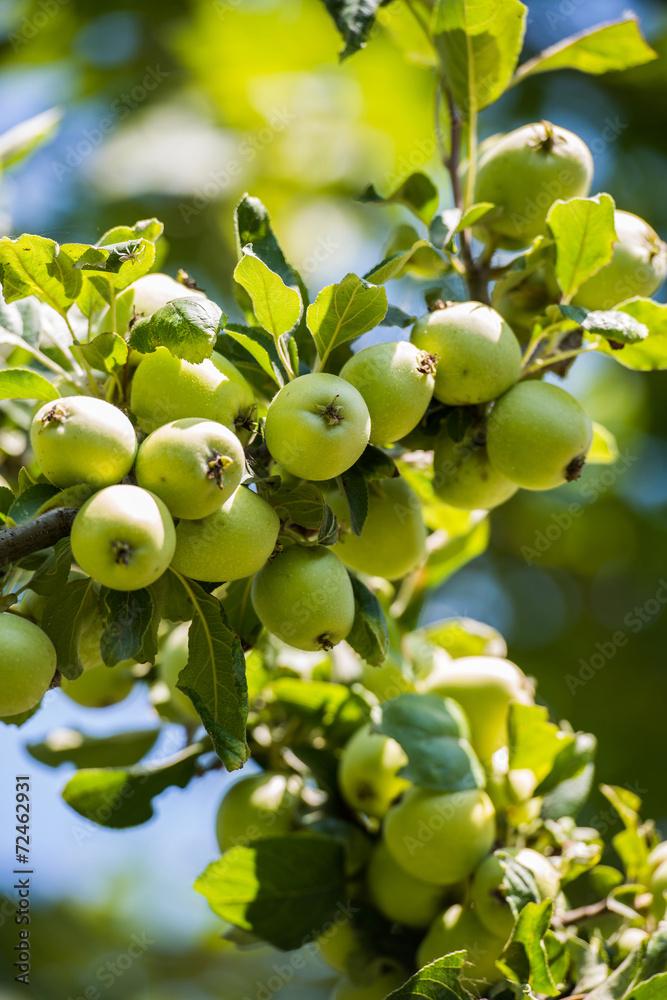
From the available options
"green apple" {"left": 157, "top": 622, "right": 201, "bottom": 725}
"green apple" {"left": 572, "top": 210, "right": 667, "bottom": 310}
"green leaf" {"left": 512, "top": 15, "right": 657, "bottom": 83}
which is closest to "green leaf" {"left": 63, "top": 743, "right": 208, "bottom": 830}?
"green apple" {"left": 157, "top": 622, "right": 201, "bottom": 725}

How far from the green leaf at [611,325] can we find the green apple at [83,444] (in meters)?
0.68

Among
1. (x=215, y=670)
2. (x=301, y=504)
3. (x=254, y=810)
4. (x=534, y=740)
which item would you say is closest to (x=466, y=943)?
(x=534, y=740)

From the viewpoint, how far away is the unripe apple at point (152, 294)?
1.32 meters

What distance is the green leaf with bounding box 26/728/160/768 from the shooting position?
1.88m

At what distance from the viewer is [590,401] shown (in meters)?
4.00

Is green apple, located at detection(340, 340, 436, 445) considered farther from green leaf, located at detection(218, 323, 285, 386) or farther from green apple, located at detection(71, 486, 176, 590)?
green apple, located at detection(71, 486, 176, 590)

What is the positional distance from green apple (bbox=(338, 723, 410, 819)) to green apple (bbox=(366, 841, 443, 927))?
105 mm

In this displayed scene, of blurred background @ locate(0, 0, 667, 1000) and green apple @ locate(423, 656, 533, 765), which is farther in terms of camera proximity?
blurred background @ locate(0, 0, 667, 1000)

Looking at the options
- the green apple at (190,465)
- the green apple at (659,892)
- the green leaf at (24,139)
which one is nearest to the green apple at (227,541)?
the green apple at (190,465)

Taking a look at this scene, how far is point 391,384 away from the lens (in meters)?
1.17

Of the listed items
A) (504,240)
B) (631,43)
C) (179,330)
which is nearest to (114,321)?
(179,330)

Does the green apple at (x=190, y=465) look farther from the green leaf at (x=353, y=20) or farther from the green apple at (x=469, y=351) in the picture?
the green leaf at (x=353, y=20)

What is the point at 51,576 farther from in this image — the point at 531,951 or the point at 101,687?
the point at 531,951

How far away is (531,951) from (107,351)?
3.44ft
